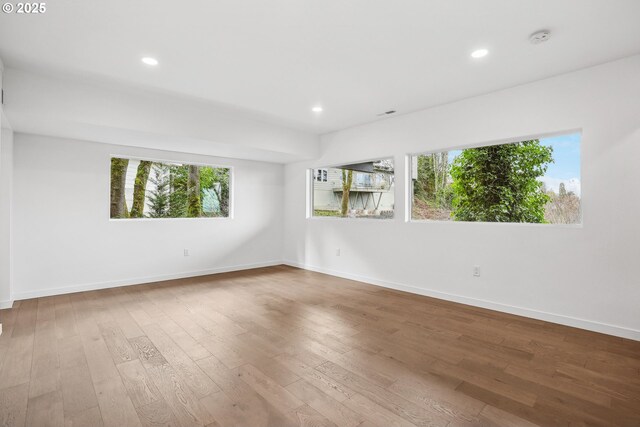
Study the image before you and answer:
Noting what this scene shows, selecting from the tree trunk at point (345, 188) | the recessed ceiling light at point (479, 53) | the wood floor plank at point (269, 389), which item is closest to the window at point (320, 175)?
the tree trunk at point (345, 188)

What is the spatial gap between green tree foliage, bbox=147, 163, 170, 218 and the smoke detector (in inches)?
201

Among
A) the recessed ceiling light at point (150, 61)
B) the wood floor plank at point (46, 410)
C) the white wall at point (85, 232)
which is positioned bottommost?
the wood floor plank at point (46, 410)

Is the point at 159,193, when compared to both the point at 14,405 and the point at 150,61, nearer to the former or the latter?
the point at 150,61

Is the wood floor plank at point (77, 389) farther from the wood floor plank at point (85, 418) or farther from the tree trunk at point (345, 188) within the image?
the tree trunk at point (345, 188)

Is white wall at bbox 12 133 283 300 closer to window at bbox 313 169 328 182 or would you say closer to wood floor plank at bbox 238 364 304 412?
window at bbox 313 169 328 182

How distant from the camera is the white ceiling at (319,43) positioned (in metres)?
2.19

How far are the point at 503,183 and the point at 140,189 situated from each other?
17.1 ft

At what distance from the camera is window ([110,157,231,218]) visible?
15.7 feet

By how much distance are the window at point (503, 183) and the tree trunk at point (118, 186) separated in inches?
171

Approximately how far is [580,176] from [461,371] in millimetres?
2359

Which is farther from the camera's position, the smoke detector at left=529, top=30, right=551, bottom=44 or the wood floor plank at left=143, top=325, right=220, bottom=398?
the smoke detector at left=529, top=30, right=551, bottom=44

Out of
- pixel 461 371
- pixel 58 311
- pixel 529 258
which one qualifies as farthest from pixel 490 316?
pixel 58 311

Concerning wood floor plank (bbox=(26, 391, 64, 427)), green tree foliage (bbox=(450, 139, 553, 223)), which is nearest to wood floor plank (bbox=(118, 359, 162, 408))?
wood floor plank (bbox=(26, 391, 64, 427))

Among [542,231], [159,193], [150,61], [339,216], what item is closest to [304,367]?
[542,231]
